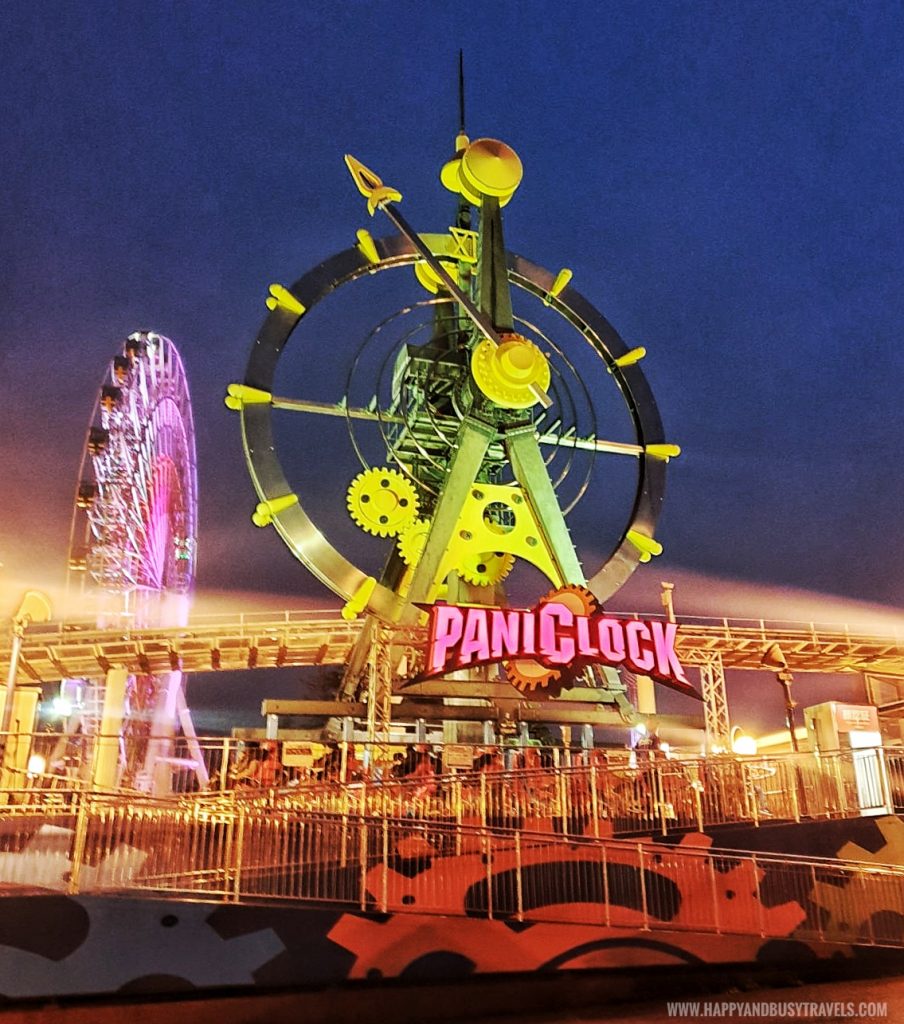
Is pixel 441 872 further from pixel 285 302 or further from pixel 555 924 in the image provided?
pixel 285 302

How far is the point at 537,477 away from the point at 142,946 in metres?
14.7

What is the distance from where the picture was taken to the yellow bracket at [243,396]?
21141 millimetres

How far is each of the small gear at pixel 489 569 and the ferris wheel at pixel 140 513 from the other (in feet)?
38.8

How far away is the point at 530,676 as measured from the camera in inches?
713

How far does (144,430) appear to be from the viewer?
30641 mm

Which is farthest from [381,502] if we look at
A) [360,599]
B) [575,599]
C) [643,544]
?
[643,544]

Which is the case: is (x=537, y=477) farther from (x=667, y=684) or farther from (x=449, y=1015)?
(x=449, y=1015)

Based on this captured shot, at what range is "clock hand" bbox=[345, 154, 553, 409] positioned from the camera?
21141 mm

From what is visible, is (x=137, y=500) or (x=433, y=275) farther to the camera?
(x=137, y=500)

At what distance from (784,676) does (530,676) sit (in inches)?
465

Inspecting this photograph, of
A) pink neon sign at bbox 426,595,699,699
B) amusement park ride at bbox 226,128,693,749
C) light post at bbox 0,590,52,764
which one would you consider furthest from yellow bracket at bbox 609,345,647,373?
light post at bbox 0,590,52,764

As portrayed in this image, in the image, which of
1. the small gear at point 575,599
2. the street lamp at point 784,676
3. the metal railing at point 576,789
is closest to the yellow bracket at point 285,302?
the small gear at point 575,599

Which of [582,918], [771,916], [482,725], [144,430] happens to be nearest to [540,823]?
[582,918]

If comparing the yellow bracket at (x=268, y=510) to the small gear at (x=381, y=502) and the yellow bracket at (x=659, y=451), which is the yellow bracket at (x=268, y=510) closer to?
the small gear at (x=381, y=502)
